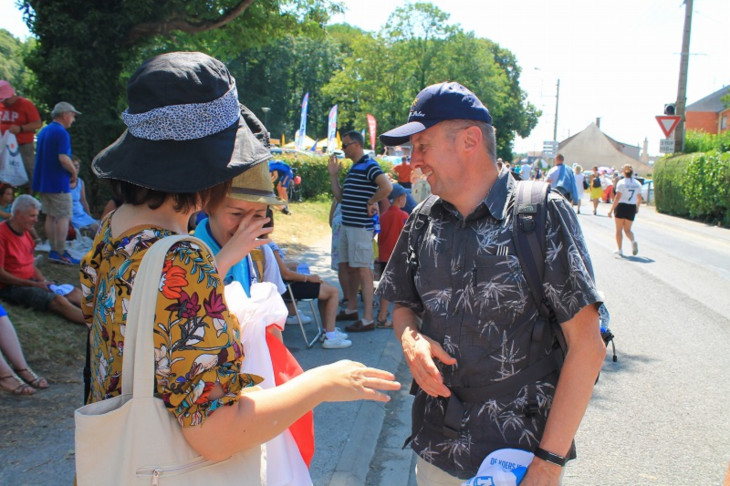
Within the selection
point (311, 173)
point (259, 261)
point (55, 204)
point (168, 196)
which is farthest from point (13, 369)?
point (311, 173)

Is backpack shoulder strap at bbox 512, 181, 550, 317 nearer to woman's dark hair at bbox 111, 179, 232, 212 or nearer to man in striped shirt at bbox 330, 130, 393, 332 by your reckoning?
woman's dark hair at bbox 111, 179, 232, 212

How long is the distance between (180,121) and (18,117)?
8856 mm

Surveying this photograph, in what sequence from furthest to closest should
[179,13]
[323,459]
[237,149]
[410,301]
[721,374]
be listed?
[179,13]
[721,374]
[323,459]
[410,301]
[237,149]

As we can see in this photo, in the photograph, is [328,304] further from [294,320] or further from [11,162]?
[11,162]

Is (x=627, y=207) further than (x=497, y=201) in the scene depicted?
Yes

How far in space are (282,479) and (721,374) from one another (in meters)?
5.47

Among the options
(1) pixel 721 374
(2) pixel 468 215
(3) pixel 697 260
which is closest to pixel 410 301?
(2) pixel 468 215

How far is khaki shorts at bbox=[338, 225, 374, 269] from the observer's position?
717cm

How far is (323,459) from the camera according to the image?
12.9ft

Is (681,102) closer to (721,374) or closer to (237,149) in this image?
(721,374)

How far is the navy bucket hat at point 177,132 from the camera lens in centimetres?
144

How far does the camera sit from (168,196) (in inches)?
58.6

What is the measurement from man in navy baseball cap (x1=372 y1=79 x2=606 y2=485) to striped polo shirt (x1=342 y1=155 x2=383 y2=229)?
497cm

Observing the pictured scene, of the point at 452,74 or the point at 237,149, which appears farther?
the point at 452,74
